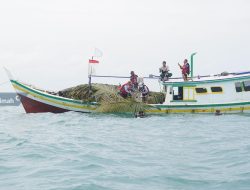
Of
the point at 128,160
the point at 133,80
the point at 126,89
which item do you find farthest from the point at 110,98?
the point at 128,160

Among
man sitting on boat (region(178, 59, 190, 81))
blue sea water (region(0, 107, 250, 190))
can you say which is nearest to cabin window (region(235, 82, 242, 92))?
man sitting on boat (region(178, 59, 190, 81))

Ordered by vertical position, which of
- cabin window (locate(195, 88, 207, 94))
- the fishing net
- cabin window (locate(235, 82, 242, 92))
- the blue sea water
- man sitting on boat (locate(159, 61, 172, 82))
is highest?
man sitting on boat (locate(159, 61, 172, 82))

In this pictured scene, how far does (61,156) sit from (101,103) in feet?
46.3

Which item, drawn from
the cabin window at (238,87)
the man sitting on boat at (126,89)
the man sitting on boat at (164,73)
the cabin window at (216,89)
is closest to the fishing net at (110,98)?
the man sitting on boat at (126,89)

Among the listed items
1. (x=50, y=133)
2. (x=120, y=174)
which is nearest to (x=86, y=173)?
(x=120, y=174)

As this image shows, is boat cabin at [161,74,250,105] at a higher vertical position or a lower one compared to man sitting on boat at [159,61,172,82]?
lower

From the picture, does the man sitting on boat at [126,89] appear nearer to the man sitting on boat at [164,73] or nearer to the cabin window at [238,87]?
Answer: the man sitting on boat at [164,73]

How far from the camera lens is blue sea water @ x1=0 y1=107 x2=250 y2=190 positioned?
7422 millimetres

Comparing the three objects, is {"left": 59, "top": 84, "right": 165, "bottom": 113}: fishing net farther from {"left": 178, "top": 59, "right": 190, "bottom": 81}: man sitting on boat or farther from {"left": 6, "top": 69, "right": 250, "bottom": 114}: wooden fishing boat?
{"left": 178, "top": 59, "right": 190, "bottom": 81}: man sitting on boat

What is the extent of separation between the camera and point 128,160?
9500 mm

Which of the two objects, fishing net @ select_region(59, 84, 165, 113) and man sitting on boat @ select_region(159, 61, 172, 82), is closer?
fishing net @ select_region(59, 84, 165, 113)

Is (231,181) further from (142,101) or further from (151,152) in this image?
(142,101)

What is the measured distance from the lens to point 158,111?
2356 centimetres

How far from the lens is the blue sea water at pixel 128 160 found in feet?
24.3
